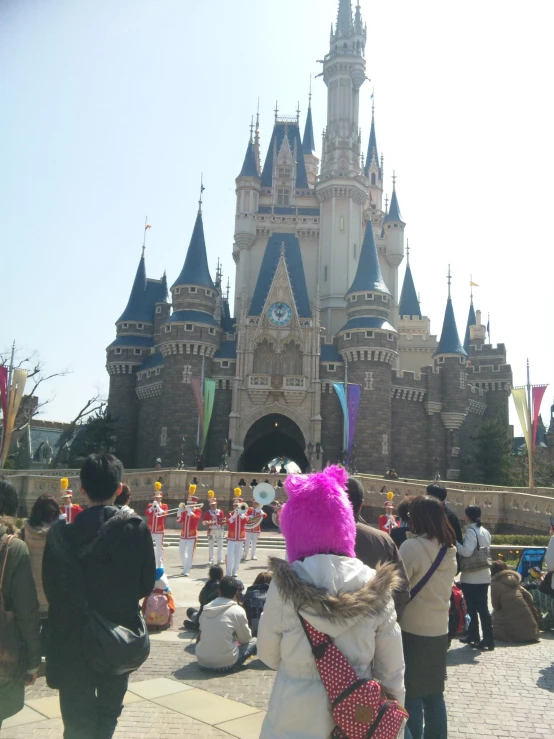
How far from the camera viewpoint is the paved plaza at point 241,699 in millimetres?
5230

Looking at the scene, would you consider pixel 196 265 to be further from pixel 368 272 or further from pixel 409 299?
pixel 409 299

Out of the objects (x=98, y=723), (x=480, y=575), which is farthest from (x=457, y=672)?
(x=98, y=723)

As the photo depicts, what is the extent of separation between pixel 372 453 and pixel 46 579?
3333 centimetres

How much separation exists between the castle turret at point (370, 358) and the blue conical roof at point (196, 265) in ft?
27.6

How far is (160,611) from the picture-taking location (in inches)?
345

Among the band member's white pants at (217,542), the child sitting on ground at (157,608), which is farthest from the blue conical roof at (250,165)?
the child sitting on ground at (157,608)

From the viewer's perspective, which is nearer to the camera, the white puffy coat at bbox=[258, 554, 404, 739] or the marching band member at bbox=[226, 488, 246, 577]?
the white puffy coat at bbox=[258, 554, 404, 739]

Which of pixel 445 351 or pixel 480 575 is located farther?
pixel 445 351

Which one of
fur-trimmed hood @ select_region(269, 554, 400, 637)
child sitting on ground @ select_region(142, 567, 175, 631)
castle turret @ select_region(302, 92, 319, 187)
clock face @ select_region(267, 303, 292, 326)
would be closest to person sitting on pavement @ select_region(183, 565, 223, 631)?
child sitting on ground @ select_region(142, 567, 175, 631)

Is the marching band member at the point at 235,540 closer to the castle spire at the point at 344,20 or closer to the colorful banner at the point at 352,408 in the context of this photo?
the colorful banner at the point at 352,408

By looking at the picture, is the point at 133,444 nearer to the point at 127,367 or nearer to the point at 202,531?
the point at 127,367

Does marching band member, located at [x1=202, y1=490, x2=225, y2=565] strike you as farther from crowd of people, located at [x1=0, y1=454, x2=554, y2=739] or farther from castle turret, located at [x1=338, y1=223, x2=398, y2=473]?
castle turret, located at [x1=338, y1=223, x2=398, y2=473]

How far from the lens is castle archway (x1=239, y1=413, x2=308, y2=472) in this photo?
39.6 meters

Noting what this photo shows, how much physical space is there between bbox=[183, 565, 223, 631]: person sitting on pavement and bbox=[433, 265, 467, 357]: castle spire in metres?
33.6
